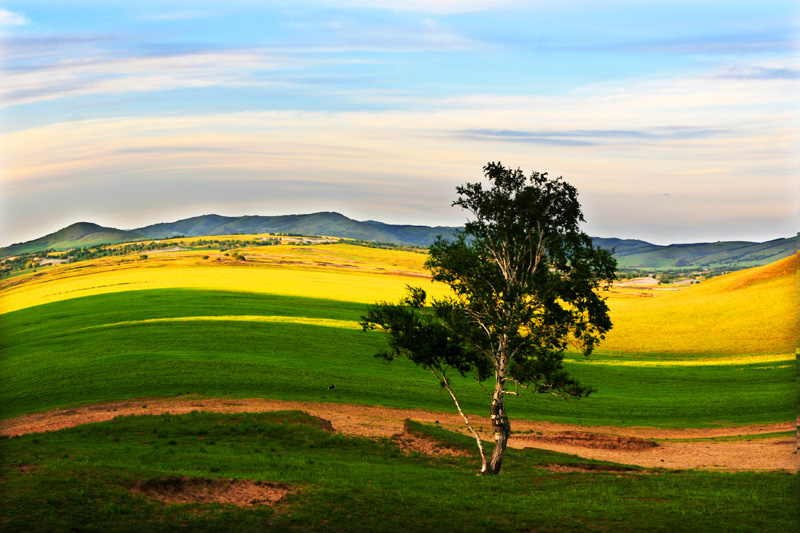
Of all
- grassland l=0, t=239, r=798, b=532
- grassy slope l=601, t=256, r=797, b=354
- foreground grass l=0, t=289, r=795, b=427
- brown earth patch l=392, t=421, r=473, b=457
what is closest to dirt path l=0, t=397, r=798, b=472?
brown earth patch l=392, t=421, r=473, b=457

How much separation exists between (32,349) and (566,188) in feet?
212

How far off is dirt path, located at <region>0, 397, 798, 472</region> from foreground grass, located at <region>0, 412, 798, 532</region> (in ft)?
17.6

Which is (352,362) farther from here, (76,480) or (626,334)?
(626,334)

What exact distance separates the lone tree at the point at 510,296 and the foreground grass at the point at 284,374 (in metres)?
20.0

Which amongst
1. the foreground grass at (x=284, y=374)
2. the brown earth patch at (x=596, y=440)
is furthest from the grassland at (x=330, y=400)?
the brown earth patch at (x=596, y=440)

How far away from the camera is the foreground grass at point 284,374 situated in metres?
49.2

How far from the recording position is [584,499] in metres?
22.5

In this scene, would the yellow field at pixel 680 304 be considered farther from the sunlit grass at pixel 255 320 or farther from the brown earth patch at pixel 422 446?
the brown earth patch at pixel 422 446

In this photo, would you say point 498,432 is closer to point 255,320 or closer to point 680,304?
point 255,320

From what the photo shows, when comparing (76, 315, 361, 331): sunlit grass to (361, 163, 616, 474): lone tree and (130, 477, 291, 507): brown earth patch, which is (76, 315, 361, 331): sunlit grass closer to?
(361, 163, 616, 474): lone tree

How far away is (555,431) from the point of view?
143 ft

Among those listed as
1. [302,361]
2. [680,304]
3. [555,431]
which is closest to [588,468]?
[555,431]

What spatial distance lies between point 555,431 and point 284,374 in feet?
87.0

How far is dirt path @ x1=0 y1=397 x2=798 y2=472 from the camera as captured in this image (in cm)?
3634
